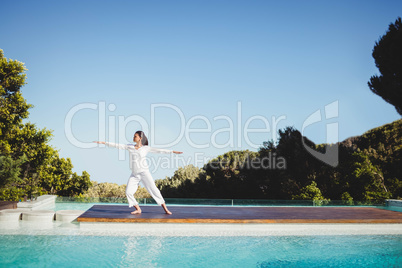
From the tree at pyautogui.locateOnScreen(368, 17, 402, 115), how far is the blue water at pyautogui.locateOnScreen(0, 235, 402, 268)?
1387cm

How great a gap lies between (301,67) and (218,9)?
5.76 meters

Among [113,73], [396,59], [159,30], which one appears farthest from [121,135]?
[396,59]

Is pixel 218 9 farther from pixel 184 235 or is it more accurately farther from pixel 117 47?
pixel 184 235

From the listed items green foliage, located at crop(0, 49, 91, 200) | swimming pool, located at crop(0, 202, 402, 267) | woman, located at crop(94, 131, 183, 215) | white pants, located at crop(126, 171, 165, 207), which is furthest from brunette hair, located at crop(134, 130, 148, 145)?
green foliage, located at crop(0, 49, 91, 200)

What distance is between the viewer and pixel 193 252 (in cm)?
572

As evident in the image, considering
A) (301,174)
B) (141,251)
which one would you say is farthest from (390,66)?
(141,251)

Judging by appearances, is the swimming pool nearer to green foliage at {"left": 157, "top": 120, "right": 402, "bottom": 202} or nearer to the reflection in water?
the reflection in water

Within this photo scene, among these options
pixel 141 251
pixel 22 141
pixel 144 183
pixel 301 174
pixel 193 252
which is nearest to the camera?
pixel 141 251

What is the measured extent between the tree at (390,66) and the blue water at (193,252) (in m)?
13.9

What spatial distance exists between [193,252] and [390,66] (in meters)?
17.9

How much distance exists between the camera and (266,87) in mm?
17984

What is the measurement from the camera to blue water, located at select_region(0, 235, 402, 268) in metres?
4.97

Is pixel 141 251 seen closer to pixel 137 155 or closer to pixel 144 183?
pixel 144 183

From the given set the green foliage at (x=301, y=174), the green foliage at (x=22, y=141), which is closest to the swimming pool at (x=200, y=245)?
the green foliage at (x=22, y=141)
